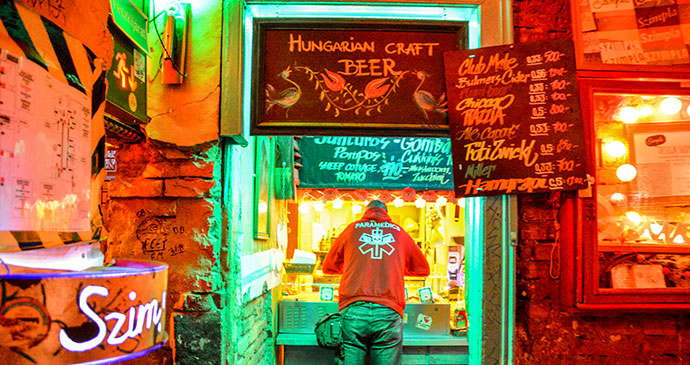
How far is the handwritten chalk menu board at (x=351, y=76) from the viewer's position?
11.4 ft

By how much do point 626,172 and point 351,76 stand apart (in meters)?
2.12

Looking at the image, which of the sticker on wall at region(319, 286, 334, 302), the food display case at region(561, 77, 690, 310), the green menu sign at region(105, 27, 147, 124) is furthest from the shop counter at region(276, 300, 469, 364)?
the green menu sign at region(105, 27, 147, 124)

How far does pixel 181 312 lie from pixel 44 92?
2230mm

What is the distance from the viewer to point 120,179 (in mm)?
3367

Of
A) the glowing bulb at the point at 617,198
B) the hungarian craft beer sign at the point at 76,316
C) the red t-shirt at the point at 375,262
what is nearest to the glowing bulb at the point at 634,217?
the glowing bulb at the point at 617,198

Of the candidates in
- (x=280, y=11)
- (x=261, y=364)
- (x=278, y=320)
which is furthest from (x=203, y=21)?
(x=278, y=320)

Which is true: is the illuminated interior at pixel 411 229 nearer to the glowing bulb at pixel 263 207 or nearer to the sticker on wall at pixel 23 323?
the glowing bulb at pixel 263 207

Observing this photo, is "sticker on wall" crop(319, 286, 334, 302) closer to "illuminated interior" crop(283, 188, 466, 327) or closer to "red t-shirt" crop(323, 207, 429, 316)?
"illuminated interior" crop(283, 188, 466, 327)

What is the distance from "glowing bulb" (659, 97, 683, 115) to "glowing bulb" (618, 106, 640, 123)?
18 cm

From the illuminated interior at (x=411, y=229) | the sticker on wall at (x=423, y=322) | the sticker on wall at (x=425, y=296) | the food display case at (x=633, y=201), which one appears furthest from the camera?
the illuminated interior at (x=411, y=229)

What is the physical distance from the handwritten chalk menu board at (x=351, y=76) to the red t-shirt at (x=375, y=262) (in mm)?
1613

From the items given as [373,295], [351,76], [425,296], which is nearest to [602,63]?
[351,76]

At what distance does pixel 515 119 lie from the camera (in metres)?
3.37

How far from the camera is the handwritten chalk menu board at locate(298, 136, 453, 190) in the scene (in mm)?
6676
